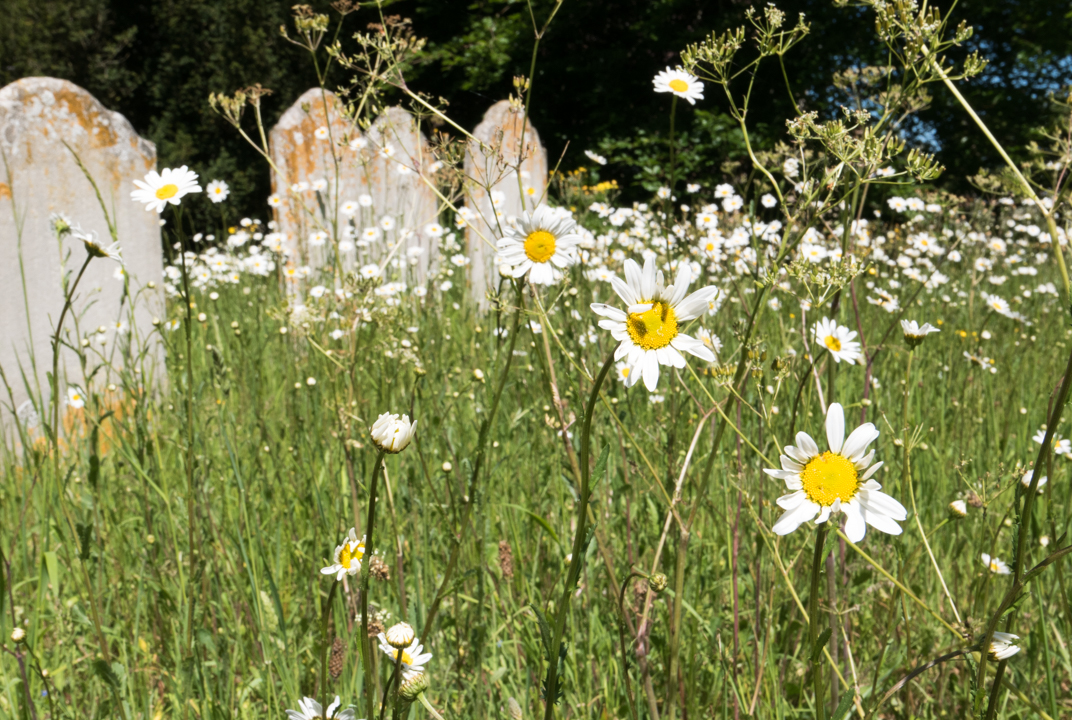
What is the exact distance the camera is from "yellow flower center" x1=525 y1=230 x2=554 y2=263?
0.95m

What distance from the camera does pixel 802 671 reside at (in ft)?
4.85

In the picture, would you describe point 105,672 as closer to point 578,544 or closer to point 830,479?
point 578,544

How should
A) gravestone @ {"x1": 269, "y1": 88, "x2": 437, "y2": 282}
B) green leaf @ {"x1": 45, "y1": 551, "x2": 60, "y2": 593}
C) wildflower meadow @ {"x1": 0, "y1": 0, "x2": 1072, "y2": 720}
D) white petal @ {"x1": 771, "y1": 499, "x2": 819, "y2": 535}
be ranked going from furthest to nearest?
gravestone @ {"x1": 269, "y1": 88, "x2": 437, "y2": 282}
green leaf @ {"x1": 45, "y1": 551, "x2": 60, "y2": 593}
wildflower meadow @ {"x1": 0, "y1": 0, "x2": 1072, "y2": 720}
white petal @ {"x1": 771, "y1": 499, "x2": 819, "y2": 535}

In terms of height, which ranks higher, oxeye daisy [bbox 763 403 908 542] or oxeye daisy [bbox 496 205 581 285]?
oxeye daisy [bbox 496 205 581 285]

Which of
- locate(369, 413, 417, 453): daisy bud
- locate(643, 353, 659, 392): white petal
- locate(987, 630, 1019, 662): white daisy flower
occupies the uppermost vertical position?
locate(643, 353, 659, 392): white petal

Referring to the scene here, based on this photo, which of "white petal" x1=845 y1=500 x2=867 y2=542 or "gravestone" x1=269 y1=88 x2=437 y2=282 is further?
"gravestone" x1=269 y1=88 x2=437 y2=282

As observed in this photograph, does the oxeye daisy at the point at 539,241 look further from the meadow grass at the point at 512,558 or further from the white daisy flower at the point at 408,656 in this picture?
the white daisy flower at the point at 408,656

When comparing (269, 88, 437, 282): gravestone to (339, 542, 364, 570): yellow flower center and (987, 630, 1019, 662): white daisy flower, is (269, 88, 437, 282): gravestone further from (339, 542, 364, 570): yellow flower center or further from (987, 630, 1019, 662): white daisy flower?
(987, 630, 1019, 662): white daisy flower

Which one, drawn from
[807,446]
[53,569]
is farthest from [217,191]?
[807,446]

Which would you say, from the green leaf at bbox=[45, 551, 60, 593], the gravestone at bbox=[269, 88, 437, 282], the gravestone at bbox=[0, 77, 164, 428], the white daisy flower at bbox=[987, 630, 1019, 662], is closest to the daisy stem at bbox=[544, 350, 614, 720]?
the white daisy flower at bbox=[987, 630, 1019, 662]

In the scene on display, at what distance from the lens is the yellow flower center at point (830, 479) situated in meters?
0.75

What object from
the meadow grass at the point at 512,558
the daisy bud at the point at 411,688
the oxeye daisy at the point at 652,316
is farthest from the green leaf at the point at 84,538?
the oxeye daisy at the point at 652,316

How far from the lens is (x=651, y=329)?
820mm

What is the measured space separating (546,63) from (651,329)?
13.7m
